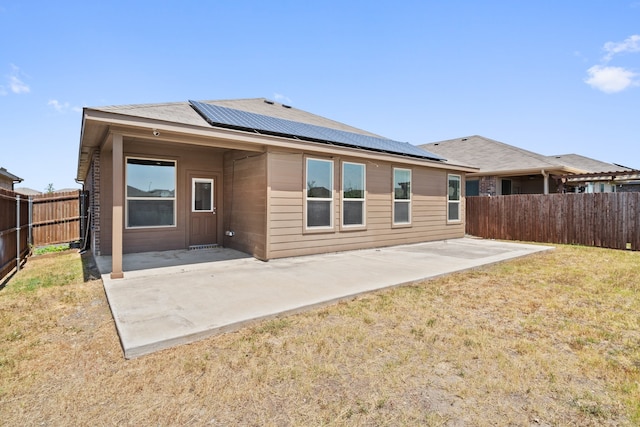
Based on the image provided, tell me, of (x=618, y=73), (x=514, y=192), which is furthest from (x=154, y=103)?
(x=618, y=73)

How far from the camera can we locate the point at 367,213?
8.55 meters

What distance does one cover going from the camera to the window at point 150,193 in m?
7.46

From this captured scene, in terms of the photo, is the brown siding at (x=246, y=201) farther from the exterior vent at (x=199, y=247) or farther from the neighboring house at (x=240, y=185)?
the exterior vent at (x=199, y=247)

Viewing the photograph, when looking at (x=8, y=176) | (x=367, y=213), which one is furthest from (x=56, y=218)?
(x=8, y=176)

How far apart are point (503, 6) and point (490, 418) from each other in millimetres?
9777

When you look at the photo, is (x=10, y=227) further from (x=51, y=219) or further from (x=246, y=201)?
(x=51, y=219)

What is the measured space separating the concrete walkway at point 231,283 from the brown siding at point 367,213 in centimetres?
37

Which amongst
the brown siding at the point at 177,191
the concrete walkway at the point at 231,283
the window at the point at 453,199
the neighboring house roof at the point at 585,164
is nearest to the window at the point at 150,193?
the brown siding at the point at 177,191

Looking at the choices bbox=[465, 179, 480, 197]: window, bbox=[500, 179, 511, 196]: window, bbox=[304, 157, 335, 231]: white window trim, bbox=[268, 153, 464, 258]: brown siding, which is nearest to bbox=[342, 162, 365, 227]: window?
bbox=[268, 153, 464, 258]: brown siding

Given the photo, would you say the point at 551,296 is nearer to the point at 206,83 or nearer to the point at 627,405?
the point at 627,405

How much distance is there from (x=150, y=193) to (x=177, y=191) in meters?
0.60

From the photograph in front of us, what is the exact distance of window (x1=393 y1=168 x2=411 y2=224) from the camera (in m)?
9.29

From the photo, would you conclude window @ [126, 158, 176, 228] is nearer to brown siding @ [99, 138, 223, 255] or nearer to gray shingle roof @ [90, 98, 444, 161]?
brown siding @ [99, 138, 223, 255]

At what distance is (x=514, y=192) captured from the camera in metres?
15.4
